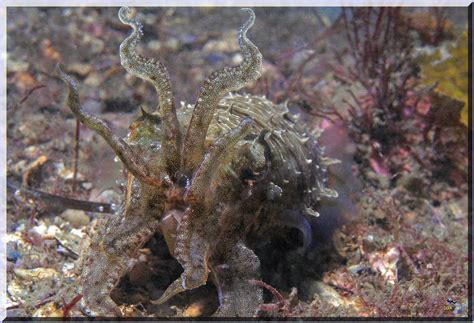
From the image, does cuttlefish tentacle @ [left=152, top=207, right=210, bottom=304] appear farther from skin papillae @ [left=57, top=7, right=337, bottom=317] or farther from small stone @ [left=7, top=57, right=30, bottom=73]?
small stone @ [left=7, top=57, right=30, bottom=73]

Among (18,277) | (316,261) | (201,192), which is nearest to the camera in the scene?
(201,192)

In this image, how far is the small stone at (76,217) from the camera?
460 cm

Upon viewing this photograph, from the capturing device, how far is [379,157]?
587cm

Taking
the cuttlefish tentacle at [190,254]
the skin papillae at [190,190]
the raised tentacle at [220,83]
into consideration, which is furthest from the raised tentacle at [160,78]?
the cuttlefish tentacle at [190,254]

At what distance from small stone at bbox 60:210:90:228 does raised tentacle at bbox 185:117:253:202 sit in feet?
6.84

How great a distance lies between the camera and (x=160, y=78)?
3.00 m

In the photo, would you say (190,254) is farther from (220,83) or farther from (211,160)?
(220,83)

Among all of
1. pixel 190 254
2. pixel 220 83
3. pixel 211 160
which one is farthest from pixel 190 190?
pixel 220 83

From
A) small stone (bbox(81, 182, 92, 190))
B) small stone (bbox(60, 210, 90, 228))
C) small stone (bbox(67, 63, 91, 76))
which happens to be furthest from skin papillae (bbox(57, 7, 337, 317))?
small stone (bbox(67, 63, 91, 76))

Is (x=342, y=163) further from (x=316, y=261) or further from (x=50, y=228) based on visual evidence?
(x=50, y=228)

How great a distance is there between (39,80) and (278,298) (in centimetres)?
523

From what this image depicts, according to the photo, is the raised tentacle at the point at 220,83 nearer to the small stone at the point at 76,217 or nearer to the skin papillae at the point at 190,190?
the skin papillae at the point at 190,190

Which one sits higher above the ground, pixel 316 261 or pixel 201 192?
pixel 201 192

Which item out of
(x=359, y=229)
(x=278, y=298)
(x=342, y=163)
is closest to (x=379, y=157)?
(x=342, y=163)
